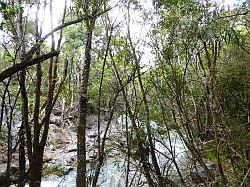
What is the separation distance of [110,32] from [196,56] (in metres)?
1.97

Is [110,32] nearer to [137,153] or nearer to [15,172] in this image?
[137,153]

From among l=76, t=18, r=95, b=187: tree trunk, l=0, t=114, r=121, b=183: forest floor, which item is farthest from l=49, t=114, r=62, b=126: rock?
l=76, t=18, r=95, b=187: tree trunk

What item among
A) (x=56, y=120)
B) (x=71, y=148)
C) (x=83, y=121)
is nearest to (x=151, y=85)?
(x=83, y=121)

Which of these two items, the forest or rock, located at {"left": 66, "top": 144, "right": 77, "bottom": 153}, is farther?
rock, located at {"left": 66, "top": 144, "right": 77, "bottom": 153}

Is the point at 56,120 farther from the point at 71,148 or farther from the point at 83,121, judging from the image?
the point at 83,121

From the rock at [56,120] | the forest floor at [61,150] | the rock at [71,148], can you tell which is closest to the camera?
the forest floor at [61,150]

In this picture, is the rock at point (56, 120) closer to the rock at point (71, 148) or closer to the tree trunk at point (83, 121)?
the rock at point (71, 148)

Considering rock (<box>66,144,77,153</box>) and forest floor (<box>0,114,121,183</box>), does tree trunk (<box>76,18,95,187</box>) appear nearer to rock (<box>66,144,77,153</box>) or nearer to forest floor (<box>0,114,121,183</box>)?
forest floor (<box>0,114,121,183</box>)

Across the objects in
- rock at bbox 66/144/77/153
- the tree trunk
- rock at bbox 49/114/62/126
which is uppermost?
rock at bbox 49/114/62/126

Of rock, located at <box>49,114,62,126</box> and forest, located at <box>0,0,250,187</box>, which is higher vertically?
rock, located at <box>49,114,62,126</box>

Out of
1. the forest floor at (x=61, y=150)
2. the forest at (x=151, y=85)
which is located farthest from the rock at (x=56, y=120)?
the forest at (x=151, y=85)

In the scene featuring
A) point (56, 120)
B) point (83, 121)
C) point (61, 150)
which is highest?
point (56, 120)

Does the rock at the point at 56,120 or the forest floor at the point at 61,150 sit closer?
the forest floor at the point at 61,150

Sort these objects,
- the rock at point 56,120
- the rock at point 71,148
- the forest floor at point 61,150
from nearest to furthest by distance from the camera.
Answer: the forest floor at point 61,150 → the rock at point 71,148 → the rock at point 56,120
